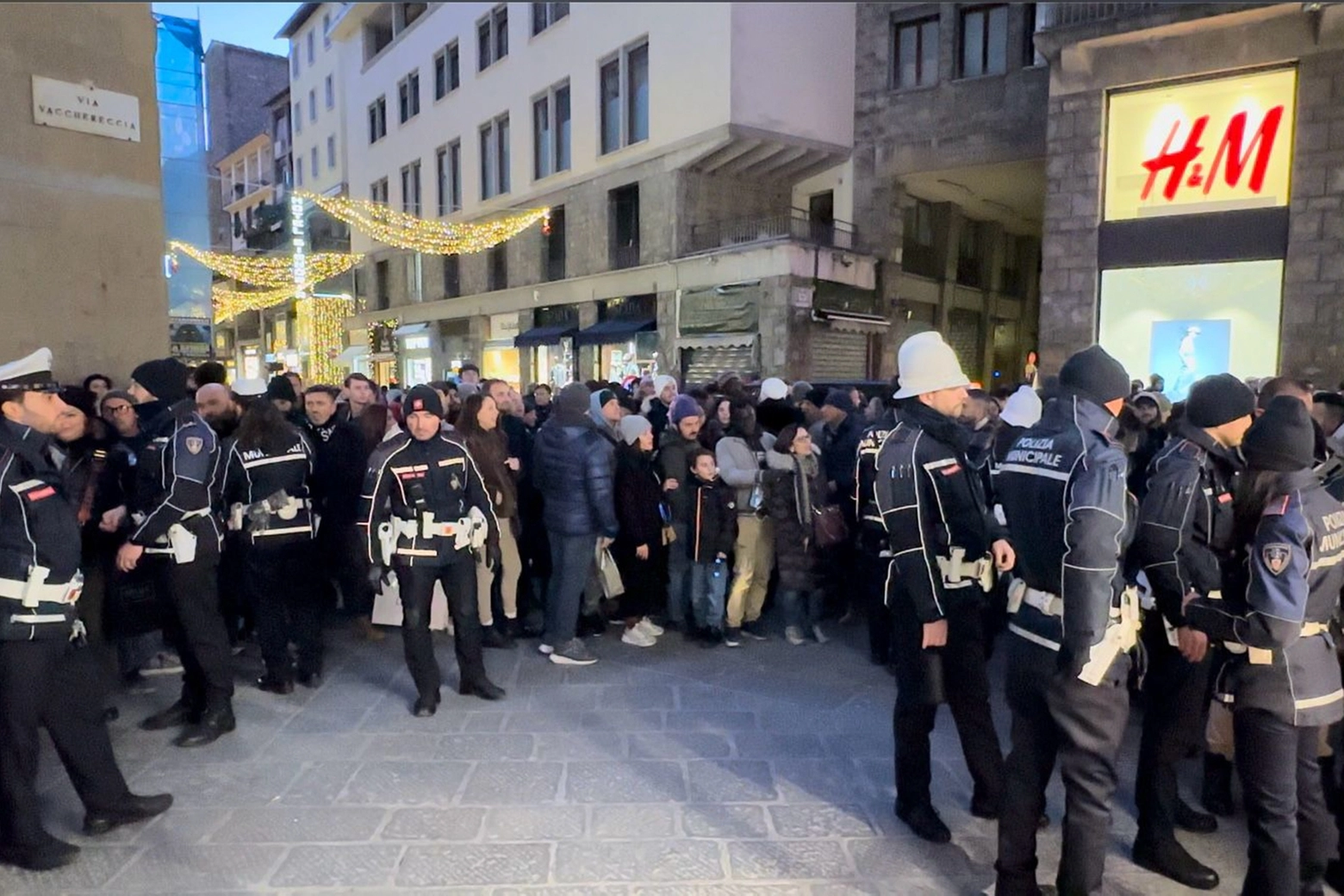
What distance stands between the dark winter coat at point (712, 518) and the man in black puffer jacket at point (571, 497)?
0.64 m

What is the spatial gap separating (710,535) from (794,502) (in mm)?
683

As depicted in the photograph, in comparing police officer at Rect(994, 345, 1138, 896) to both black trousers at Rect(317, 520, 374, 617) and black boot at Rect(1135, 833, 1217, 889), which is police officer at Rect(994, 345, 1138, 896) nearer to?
black boot at Rect(1135, 833, 1217, 889)

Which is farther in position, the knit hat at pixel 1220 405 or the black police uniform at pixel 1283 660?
the knit hat at pixel 1220 405

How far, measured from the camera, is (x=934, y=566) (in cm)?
350

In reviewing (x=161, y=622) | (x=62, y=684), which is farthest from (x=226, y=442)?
(x=62, y=684)

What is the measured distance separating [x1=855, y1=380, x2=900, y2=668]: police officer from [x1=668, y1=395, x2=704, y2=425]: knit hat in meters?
1.38

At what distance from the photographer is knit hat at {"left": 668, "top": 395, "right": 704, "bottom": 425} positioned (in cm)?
640

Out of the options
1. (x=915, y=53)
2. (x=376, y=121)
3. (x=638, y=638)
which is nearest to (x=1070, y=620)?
(x=638, y=638)

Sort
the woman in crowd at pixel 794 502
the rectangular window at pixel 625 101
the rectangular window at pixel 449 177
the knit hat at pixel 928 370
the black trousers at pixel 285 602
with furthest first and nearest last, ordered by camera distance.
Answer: the rectangular window at pixel 449 177
the woman in crowd at pixel 794 502
the black trousers at pixel 285 602
the rectangular window at pixel 625 101
the knit hat at pixel 928 370

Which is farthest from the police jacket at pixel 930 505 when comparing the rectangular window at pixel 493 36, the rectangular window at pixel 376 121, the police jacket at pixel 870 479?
the rectangular window at pixel 376 121

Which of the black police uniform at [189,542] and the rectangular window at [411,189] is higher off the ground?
the rectangular window at [411,189]

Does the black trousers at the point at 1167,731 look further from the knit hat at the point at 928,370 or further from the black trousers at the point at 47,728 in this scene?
the black trousers at the point at 47,728

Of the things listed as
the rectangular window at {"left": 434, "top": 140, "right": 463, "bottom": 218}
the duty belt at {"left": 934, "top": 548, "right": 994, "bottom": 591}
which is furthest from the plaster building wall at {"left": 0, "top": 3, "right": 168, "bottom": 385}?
the rectangular window at {"left": 434, "top": 140, "right": 463, "bottom": 218}

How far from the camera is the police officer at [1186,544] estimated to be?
3.15 metres
